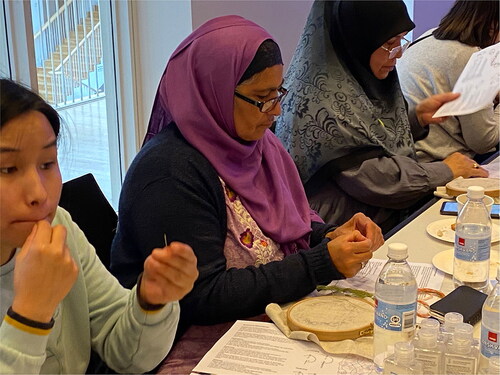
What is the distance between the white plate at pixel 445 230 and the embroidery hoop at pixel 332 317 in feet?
1.54

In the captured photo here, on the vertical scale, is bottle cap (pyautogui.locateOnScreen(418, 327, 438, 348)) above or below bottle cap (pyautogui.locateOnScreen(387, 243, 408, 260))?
below

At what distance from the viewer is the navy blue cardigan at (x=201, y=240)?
125 cm

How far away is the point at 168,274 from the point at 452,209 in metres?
1.09

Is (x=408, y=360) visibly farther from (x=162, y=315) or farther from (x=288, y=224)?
(x=288, y=224)

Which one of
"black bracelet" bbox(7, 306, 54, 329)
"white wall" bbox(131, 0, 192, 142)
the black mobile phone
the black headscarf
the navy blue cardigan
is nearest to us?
"black bracelet" bbox(7, 306, 54, 329)

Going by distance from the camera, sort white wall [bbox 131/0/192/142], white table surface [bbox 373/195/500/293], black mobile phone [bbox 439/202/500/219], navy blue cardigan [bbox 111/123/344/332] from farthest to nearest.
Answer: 1. white wall [bbox 131/0/192/142]
2. black mobile phone [bbox 439/202/500/219]
3. white table surface [bbox 373/195/500/293]
4. navy blue cardigan [bbox 111/123/344/332]

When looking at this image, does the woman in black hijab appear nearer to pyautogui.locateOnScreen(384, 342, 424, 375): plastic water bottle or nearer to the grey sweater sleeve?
the grey sweater sleeve

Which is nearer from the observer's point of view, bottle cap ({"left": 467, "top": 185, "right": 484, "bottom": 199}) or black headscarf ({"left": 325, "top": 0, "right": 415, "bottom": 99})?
bottle cap ({"left": 467, "top": 185, "right": 484, "bottom": 199})

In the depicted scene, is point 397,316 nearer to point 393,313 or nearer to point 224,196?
point 393,313

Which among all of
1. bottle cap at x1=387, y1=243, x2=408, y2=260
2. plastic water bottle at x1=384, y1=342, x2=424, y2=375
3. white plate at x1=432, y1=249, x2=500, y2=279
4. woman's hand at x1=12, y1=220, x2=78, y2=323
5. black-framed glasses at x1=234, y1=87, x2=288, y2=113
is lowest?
white plate at x1=432, y1=249, x2=500, y2=279

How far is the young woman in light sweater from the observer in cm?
85

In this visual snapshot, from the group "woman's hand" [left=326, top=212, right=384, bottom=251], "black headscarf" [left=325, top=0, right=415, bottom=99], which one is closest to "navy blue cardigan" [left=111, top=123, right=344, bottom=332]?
"woman's hand" [left=326, top=212, right=384, bottom=251]

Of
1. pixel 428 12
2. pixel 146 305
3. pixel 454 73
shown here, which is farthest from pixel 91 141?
pixel 428 12

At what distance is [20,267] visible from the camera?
33.2 inches
